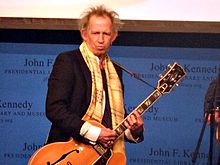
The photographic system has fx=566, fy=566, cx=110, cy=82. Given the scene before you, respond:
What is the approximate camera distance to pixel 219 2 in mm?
2070

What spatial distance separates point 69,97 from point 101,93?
12 cm

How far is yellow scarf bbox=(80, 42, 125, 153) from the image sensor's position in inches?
77.9

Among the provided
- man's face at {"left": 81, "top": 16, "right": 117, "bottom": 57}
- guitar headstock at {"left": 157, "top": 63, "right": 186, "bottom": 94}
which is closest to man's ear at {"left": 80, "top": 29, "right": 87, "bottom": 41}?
man's face at {"left": 81, "top": 16, "right": 117, "bottom": 57}

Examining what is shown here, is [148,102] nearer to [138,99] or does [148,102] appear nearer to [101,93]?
[138,99]

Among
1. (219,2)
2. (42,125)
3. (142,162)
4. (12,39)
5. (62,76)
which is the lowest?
(142,162)

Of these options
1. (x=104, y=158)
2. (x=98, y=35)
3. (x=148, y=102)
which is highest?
(x=98, y=35)

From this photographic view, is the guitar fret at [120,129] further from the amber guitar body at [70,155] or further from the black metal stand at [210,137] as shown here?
the black metal stand at [210,137]

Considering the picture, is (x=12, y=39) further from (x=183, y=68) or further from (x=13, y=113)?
(x=183, y=68)

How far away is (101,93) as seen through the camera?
78.7 inches

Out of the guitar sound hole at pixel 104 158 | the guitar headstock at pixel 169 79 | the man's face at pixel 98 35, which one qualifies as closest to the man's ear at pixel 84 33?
the man's face at pixel 98 35

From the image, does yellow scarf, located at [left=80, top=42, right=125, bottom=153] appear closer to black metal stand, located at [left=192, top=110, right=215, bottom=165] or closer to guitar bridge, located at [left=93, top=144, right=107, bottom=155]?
guitar bridge, located at [left=93, top=144, right=107, bottom=155]

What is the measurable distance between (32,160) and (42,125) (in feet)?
0.63

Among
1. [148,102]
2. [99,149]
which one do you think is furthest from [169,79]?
[99,149]

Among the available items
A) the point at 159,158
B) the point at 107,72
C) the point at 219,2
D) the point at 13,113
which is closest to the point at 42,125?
the point at 13,113
